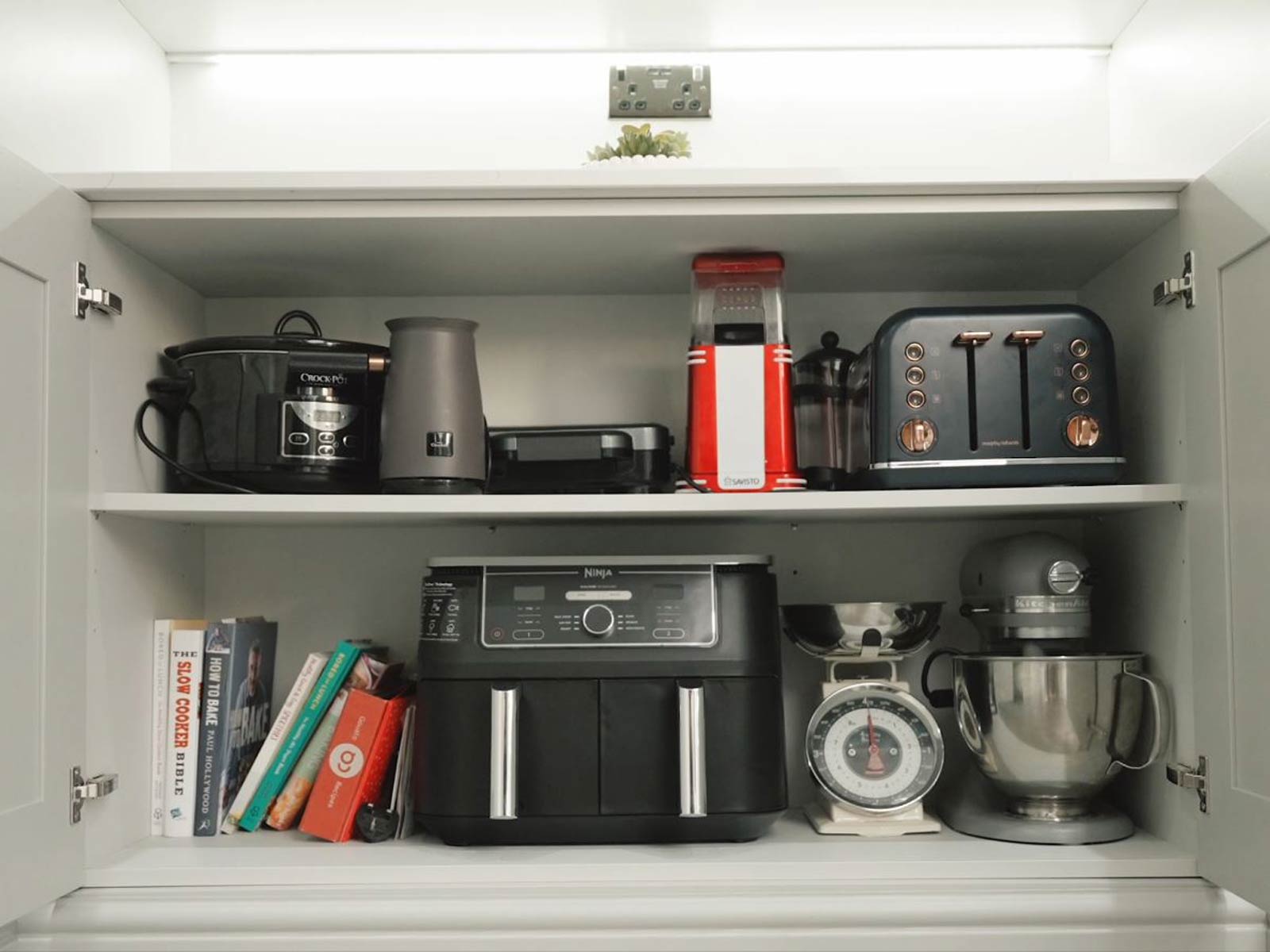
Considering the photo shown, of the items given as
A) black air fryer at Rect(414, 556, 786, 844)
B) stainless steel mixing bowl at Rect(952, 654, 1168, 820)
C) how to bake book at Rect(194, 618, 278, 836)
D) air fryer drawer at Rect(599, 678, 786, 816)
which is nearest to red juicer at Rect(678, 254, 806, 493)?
black air fryer at Rect(414, 556, 786, 844)

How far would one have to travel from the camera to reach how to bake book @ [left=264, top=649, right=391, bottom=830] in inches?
56.6

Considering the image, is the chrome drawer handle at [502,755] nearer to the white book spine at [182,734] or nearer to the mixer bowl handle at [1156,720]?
the white book spine at [182,734]

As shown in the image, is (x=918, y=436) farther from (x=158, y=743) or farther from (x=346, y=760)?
→ (x=158, y=743)

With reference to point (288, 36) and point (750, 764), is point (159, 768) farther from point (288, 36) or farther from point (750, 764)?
point (288, 36)

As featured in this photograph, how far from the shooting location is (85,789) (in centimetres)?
124

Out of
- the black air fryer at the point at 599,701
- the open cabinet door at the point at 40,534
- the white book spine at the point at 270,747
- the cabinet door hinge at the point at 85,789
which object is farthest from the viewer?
the white book spine at the point at 270,747

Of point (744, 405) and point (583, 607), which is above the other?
point (744, 405)

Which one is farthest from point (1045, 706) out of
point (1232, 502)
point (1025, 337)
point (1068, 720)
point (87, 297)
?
point (87, 297)

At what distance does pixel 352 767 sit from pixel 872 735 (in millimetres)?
621

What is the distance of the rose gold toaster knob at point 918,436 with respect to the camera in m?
1.34

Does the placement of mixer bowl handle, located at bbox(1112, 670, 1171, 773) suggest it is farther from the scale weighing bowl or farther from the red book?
the red book

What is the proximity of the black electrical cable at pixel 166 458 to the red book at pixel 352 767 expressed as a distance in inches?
→ 11.3

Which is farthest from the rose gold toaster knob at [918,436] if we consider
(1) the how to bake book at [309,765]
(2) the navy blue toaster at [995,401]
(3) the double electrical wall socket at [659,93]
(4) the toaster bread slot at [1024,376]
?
(1) the how to bake book at [309,765]

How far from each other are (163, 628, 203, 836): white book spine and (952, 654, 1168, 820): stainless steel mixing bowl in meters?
0.95
